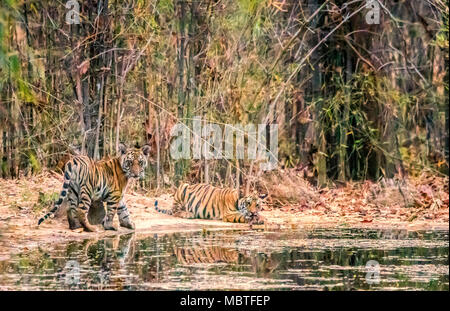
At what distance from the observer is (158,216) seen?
10.6 meters

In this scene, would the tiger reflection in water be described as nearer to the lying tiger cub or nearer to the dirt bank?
the dirt bank

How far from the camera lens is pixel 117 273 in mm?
7746

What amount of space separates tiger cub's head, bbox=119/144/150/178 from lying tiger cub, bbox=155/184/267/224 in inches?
32.8

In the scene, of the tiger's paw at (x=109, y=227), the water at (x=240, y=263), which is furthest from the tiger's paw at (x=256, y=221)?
the tiger's paw at (x=109, y=227)

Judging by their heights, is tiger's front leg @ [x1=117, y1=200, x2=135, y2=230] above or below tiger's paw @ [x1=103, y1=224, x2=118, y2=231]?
above

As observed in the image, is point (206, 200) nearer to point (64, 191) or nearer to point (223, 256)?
point (64, 191)

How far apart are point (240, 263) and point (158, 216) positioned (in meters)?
2.53

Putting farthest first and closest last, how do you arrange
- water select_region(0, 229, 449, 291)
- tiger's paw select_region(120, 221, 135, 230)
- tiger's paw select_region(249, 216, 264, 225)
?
tiger's paw select_region(249, 216, 264, 225)
tiger's paw select_region(120, 221, 135, 230)
water select_region(0, 229, 449, 291)

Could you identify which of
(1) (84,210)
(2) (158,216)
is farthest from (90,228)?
(2) (158,216)

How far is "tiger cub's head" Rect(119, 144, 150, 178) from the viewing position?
10086 mm

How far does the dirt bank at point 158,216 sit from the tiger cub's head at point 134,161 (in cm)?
53

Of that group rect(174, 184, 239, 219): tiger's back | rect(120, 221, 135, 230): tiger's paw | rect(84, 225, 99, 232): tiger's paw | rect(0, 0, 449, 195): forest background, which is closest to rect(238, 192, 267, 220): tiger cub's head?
rect(174, 184, 239, 219): tiger's back
